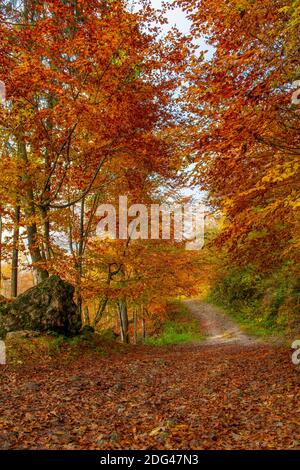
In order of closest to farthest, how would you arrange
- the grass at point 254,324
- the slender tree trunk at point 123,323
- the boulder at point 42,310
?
1. the boulder at point 42,310
2. the grass at point 254,324
3. the slender tree trunk at point 123,323

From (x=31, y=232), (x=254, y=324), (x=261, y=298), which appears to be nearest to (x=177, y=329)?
(x=254, y=324)

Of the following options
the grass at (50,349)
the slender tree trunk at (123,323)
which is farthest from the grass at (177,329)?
the grass at (50,349)

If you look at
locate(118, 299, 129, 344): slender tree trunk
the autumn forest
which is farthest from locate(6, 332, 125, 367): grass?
locate(118, 299, 129, 344): slender tree trunk

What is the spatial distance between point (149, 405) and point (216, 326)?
19692 mm

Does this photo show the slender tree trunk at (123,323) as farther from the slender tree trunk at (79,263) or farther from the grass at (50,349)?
the grass at (50,349)

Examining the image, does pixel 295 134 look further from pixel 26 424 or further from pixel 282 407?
pixel 26 424

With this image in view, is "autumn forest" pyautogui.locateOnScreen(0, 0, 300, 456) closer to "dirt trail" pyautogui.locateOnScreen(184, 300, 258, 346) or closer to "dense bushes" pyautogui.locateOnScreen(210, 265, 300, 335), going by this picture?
"dense bushes" pyautogui.locateOnScreen(210, 265, 300, 335)

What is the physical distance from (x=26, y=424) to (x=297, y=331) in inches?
360

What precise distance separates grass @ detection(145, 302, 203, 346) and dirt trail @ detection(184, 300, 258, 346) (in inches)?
23.8

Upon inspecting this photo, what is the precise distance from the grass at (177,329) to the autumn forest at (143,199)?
6965 mm

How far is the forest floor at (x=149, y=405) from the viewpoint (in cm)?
437

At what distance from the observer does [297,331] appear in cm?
1165
